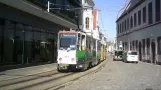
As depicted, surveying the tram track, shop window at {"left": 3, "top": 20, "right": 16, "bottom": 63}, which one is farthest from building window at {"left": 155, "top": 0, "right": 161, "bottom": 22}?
the tram track

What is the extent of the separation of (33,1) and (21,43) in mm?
4818

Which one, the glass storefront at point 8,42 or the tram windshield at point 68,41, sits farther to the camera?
the glass storefront at point 8,42

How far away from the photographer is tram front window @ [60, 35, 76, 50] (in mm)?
25219

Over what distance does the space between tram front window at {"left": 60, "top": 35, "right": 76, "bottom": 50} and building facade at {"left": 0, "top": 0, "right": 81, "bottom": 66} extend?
4322 mm

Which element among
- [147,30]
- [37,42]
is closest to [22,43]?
[37,42]

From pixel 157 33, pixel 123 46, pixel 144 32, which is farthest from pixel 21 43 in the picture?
pixel 123 46

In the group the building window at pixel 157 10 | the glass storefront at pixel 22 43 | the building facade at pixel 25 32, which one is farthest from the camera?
the building window at pixel 157 10

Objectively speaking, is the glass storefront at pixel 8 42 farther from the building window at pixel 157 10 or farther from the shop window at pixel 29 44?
the building window at pixel 157 10

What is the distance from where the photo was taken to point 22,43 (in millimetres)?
29078

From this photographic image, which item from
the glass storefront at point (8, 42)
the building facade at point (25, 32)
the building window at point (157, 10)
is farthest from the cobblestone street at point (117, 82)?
the building window at point (157, 10)

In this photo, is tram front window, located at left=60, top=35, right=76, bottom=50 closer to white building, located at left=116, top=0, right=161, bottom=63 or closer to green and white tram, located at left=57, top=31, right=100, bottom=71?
green and white tram, located at left=57, top=31, right=100, bottom=71

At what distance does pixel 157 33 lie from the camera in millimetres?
49469

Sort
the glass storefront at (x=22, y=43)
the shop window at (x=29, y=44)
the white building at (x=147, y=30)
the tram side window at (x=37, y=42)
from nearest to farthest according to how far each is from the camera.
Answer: the glass storefront at (x=22, y=43) < the shop window at (x=29, y=44) < the tram side window at (x=37, y=42) < the white building at (x=147, y=30)

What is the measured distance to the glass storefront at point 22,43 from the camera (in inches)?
1001
